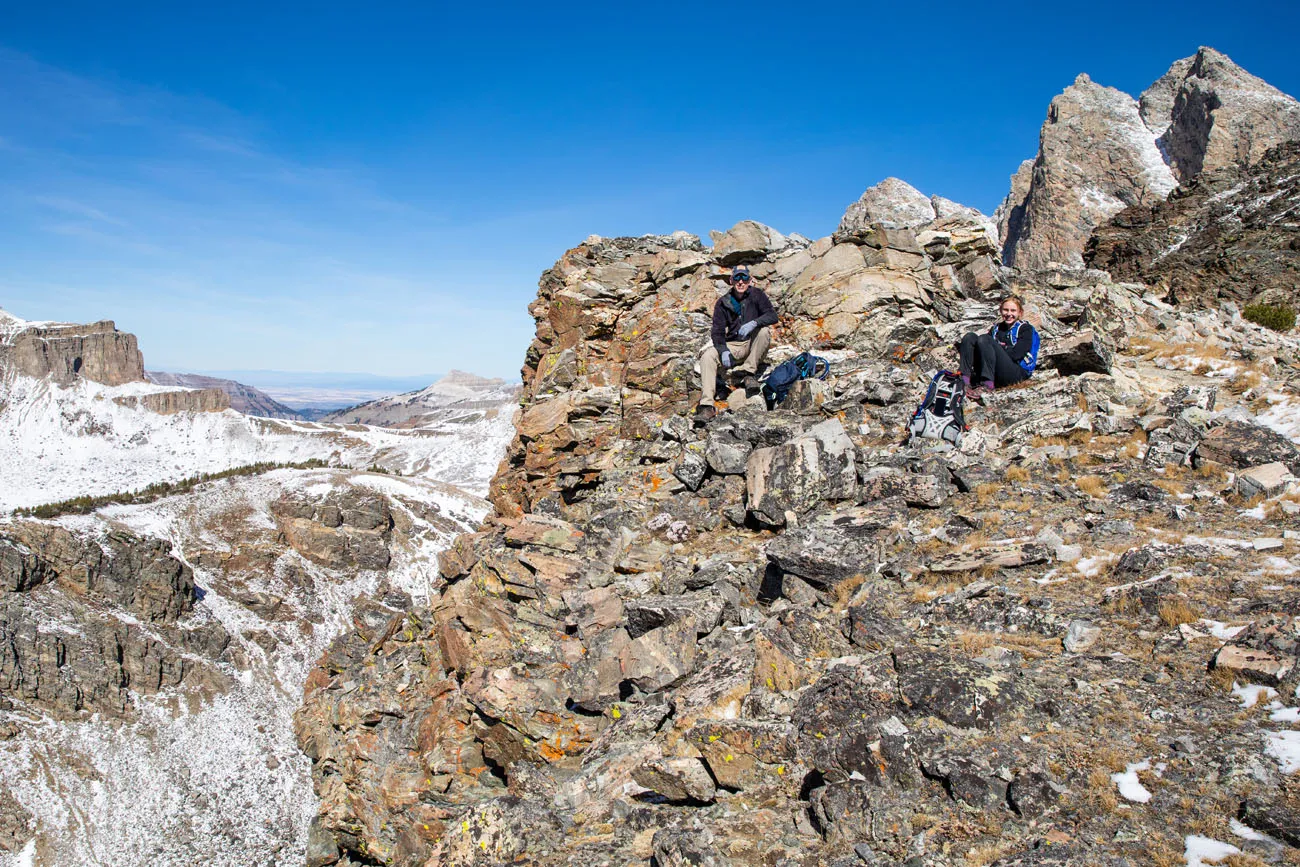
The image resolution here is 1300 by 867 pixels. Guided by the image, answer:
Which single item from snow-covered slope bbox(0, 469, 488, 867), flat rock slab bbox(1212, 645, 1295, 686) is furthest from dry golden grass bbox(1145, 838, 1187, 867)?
snow-covered slope bbox(0, 469, 488, 867)

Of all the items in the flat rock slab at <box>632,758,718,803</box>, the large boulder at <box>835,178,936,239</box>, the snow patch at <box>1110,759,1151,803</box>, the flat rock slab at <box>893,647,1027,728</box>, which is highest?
the large boulder at <box>835,178,936,239</box>

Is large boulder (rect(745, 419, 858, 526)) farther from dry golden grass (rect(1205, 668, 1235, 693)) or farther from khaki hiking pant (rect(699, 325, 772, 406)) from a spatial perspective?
dry golden grass (rect(1205, 668, 1235, 693))

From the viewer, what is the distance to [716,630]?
39.8 ft

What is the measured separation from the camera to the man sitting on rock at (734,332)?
19.8 meters

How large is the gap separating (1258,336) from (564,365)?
2432cm

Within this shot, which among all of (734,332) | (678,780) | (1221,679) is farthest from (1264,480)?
(734,332)

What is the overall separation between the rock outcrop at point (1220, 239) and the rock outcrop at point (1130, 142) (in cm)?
5844

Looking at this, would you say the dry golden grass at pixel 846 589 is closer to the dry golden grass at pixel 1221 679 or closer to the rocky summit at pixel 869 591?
the rocky summit at pixel 869 591

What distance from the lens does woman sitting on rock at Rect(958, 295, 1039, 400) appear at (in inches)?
704

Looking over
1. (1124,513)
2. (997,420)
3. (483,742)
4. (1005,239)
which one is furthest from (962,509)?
(1005,239)

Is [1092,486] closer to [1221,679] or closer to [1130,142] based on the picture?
[1221,679]

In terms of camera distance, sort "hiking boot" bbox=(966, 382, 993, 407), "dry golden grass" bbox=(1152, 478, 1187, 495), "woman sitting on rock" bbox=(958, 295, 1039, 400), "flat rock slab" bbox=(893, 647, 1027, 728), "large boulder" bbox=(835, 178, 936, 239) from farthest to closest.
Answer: "large boulder" bbox=(835, 178, 936, 239), "woman sitting on rock" bbox=(958, 295, 1039, 400), "hiking boot" bbox=(966, 382, 993, 407), "dry golden grass" bbox=(1152, 478, 1187, 495), "flat rock slab" bbox=(893, 647, 1027, 728)

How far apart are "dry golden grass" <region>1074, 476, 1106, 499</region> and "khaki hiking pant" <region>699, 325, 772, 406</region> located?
915 centimetres

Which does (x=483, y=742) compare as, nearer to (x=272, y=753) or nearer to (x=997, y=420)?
(x=997, y=420)
